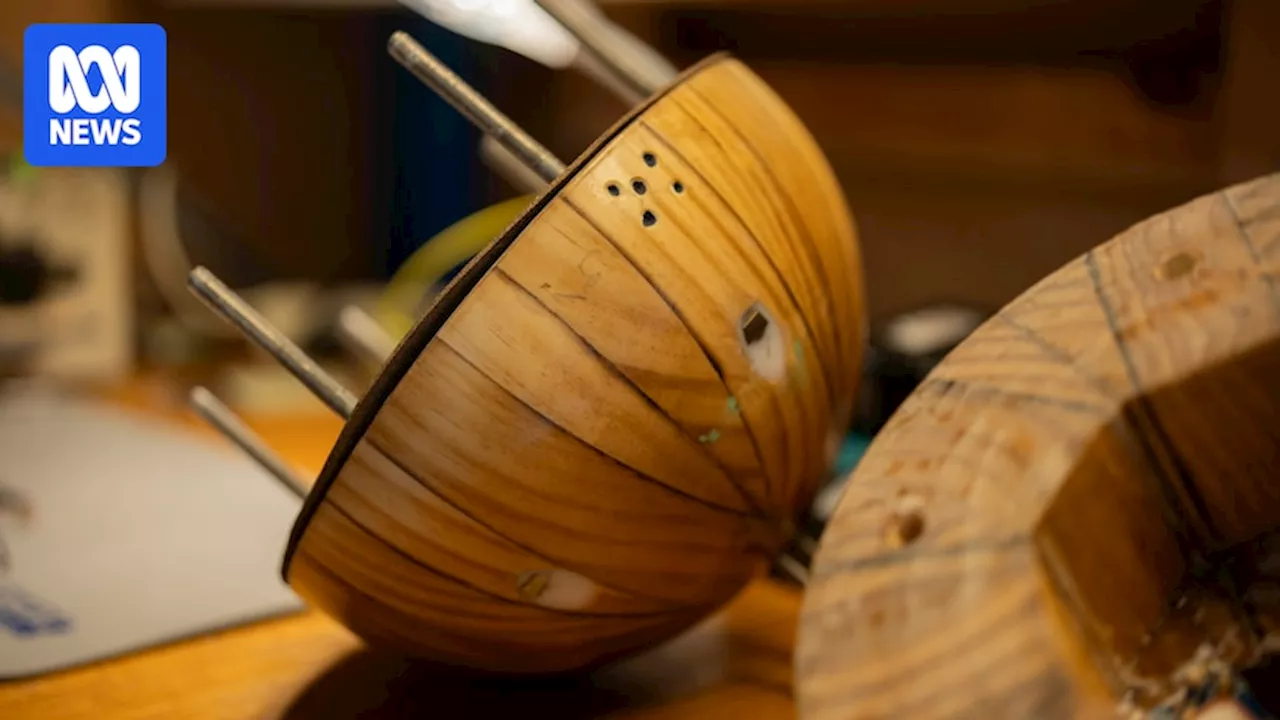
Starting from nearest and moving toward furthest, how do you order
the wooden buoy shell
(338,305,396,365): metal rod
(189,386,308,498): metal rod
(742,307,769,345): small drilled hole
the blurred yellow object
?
1. the wooden buoy shell
2. (742,307,769,345): small drilled hole
3. (189,386,308,498): metal rod
4. (338,305,396,365): metal rod
5. the blurred yellow object

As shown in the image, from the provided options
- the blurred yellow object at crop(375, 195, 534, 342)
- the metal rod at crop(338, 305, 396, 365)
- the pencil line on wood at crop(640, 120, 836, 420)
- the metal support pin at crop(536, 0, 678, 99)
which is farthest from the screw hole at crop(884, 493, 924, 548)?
the blurred yellow object at crop(375, 195, 534, 342)

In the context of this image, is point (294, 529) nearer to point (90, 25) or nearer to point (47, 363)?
point (90, 25)

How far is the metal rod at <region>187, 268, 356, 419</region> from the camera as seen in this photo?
1.25 ft

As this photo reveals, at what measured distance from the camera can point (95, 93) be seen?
0.48 m

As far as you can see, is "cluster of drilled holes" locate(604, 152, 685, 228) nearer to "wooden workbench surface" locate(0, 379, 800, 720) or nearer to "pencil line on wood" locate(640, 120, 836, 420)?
"pencil line on wood" locate(640, 120, 836, 420)

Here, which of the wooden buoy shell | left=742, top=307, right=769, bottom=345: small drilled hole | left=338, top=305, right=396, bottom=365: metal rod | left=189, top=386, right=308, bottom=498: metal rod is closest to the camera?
the wooden buoy shell

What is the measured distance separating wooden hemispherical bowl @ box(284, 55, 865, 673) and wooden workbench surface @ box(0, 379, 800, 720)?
5 cm

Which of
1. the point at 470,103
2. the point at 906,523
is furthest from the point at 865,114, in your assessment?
the point at 906,523

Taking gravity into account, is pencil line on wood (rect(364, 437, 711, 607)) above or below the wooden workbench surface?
above

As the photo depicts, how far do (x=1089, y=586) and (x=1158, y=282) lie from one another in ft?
0.23

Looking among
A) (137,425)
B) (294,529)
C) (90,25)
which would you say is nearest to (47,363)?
(137,425)

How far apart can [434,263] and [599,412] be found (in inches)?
23.6

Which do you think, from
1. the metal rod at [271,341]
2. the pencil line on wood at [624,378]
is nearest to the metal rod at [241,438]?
the metal rod at [271,341]

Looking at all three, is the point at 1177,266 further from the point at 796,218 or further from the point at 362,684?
the point at 362,684
